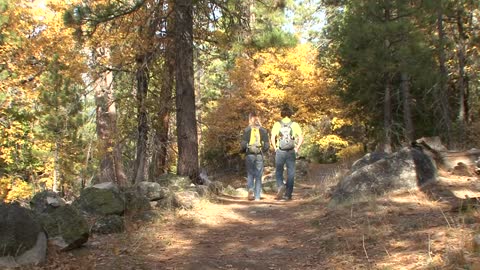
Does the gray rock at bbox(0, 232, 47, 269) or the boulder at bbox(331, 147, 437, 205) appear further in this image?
the boulder at bbox(331, 147, 437, 205)

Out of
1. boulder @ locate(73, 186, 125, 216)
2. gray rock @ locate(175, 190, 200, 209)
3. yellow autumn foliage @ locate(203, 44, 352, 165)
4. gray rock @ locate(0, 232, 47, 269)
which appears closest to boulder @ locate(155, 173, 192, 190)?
gray rock @ locate(175, 190, 200, 209)

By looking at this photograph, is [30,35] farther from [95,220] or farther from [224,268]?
[224,268]

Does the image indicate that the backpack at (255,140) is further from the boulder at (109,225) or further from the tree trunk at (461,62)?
the tree trunk at (461,62)

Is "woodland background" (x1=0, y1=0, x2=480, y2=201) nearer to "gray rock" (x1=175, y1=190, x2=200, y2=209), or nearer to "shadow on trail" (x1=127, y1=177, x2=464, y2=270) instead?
"gray rock" (x1=175, y1=190, x2=200, y2=209)

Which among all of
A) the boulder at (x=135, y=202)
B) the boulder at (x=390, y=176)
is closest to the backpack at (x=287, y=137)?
the boulder at (x=390, y=176)

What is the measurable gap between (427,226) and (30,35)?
18.6 metres

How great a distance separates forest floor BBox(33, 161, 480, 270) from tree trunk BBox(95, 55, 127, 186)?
334 inches

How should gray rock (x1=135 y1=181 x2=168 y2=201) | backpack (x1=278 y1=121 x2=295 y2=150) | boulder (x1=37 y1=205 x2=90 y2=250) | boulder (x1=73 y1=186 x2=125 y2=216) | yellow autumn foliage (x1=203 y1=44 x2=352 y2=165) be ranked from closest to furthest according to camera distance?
boulder (x1=37 y1=205 x2=90 y2=250) < boulder (x1=73 y1=186 x2=125 y2=216) < gray rock (x1=135 y1=181 x2=168 y2=201) < backpack (x1=278 y1=121 x2=295 y2=150) < yellow autumn foliage (x1=203 y1=44 x2=352 y2=165)

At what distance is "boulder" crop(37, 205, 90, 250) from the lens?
4.98 m

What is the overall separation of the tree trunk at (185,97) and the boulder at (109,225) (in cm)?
372

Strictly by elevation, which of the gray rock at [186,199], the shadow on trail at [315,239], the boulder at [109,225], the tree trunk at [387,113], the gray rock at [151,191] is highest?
the tree trunk at [387,113]

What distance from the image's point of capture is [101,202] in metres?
6.46

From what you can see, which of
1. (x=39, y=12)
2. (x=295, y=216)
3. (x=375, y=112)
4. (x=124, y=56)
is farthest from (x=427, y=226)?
(x=39, y=12)

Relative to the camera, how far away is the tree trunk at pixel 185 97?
32.7 ft
